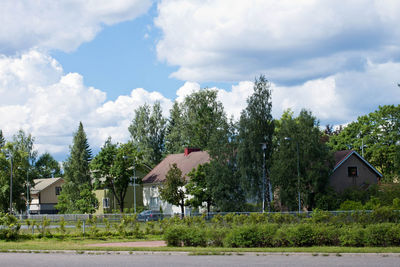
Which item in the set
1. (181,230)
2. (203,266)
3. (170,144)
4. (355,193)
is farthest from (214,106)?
(203,266)

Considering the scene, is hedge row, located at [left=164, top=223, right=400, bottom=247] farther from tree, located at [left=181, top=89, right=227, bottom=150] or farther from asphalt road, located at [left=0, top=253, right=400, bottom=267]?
tree, located at [left=181, top=89, right=227, bottom=150]

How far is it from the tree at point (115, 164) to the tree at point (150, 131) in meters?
18.8

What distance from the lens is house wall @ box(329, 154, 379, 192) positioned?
180ft

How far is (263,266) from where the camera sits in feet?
52.0

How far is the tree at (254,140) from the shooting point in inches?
2058

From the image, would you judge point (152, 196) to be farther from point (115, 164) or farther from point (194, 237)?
point (194, 237)

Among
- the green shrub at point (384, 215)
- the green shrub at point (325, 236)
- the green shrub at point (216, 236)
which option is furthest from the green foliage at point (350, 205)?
the green shrub at point (216, 236)

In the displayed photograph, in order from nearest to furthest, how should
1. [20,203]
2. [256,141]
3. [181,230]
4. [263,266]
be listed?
[263,266] → [181,230] → [256,141] → [20,203]

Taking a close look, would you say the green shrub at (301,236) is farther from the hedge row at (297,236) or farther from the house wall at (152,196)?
the house wall at (152,196)

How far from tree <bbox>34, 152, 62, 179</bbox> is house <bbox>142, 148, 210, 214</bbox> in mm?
53962

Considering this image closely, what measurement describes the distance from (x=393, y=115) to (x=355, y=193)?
31.4m

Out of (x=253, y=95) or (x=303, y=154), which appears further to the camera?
(x=253, y=95)

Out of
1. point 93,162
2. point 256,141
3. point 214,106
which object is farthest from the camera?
point 214,106

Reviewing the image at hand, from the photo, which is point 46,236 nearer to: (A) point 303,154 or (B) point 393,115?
(A) point 303,154
